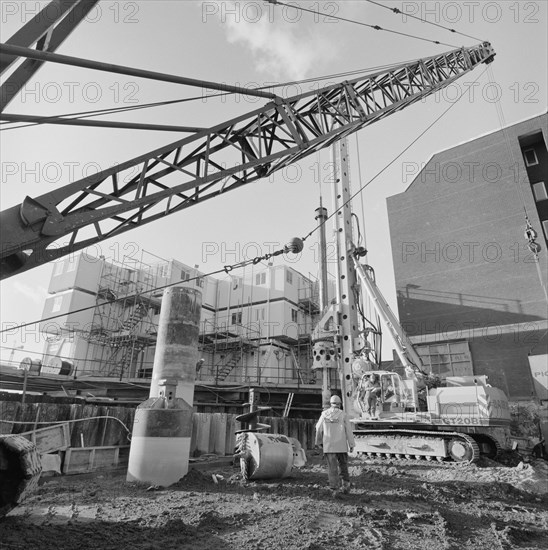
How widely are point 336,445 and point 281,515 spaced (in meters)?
2.38

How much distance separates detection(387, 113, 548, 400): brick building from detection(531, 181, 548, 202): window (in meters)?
0.08

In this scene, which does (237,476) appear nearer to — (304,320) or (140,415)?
(140,415)

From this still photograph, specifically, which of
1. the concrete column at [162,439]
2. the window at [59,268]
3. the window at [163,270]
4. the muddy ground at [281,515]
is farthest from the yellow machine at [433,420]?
the window at [59,268]

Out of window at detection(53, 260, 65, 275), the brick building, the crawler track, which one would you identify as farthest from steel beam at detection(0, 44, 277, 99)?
window at detection(53, 260, 65, 275)

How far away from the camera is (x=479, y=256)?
2656 cm

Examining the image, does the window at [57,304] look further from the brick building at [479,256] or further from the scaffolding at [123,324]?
the brick building at [479,256]

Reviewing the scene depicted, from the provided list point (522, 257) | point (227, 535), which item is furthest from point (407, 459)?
point (522, 257)

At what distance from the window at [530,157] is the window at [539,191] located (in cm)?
158

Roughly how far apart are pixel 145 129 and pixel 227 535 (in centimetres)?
592

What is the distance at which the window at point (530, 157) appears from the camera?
27453mm

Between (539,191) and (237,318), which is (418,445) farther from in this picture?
(237,318)

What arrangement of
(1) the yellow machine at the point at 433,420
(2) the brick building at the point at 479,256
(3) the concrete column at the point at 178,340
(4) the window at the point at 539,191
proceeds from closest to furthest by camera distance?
1. (1) the yellow machine at the point at 433,420
2. (3) the concrete column at the point at 178,340
3. (2) the brick building at the point at 479,256
4. (4) the window at the point at 539,191

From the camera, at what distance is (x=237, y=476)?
966cm

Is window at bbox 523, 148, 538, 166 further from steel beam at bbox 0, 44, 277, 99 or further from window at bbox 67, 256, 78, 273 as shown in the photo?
window at bbox 67, 256, 78, 273
